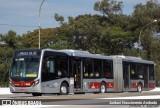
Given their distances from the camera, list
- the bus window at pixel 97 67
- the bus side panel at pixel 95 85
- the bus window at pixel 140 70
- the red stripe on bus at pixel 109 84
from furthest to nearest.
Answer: the bus window at pixel 140 70, the red stripe on bus at pixel 109 84, the bus window at pixel 97 67, the bus side panel at pixel 95 85

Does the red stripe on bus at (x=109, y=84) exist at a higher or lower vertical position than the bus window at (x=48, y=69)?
lower

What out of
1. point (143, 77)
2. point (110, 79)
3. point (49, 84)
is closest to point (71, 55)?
point (49, 84)

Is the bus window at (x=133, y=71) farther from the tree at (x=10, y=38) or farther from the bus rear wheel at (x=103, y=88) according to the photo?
the tree at (x=10, y=38)

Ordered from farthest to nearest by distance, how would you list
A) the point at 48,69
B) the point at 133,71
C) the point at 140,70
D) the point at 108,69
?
the point at 140,70, the point at 133,71, the point at 108,69, the point at 48,69

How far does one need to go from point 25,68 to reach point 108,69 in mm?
10269

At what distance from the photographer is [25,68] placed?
30.3 metres

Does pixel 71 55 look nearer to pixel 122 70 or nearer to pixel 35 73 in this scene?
pixel 35 73

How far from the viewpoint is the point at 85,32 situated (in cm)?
6331

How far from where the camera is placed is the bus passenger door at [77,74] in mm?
33750

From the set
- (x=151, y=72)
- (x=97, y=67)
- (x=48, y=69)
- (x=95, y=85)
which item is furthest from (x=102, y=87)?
(x=151, y=72)

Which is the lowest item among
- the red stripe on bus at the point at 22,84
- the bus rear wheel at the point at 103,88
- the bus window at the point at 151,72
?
the bus rear wheel at the point at 103,88

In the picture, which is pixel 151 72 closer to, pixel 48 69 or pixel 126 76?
pixel 126 76

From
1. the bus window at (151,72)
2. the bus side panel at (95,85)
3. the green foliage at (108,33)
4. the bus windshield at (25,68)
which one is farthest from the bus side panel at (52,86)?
the green foliage at (108,33)

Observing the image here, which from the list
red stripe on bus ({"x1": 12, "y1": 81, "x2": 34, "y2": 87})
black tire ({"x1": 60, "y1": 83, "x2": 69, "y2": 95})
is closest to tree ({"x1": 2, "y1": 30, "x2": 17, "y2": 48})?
black tire ({"x1": 60, "y1": 83, "x2": 69, "y2": 95})
